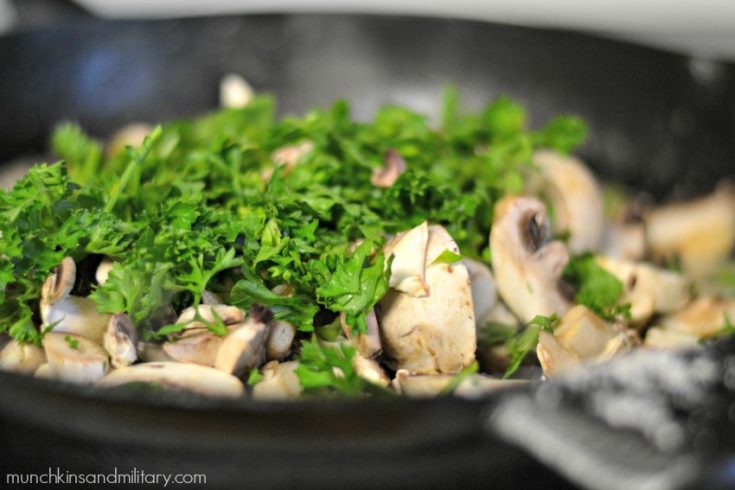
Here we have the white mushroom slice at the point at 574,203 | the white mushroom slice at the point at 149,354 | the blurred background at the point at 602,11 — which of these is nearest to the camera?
the white mushroom slice at the point at 149,354

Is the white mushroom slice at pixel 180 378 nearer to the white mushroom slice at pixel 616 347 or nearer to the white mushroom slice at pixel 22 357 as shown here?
the white mushroom slice at pixel 22 357

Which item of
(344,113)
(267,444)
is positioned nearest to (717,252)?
(344,113)

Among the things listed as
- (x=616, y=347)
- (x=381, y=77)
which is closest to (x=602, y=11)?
(x=381, y=77)

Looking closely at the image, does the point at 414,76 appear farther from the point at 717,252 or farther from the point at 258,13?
the point at 717,252

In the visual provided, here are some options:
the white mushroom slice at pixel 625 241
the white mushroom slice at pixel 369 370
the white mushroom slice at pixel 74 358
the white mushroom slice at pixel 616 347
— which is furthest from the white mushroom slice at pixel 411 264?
the white mushroom slice at pixel 625 241

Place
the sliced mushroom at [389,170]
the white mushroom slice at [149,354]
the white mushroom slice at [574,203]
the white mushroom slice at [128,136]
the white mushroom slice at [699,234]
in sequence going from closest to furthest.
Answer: the white mushroom slice at [149,354] < the sliced mushroom at [389,170] < the white mushroom slice at [574,203] < the white mushroom slice at [699,234] < the white mushroom slice at [128,136]

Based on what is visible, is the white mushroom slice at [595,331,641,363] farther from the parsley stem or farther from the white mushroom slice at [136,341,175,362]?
the parsley stem

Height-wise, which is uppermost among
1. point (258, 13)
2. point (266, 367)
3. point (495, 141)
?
point (258, 13)

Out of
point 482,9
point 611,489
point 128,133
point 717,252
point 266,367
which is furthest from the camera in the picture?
point 482,9
